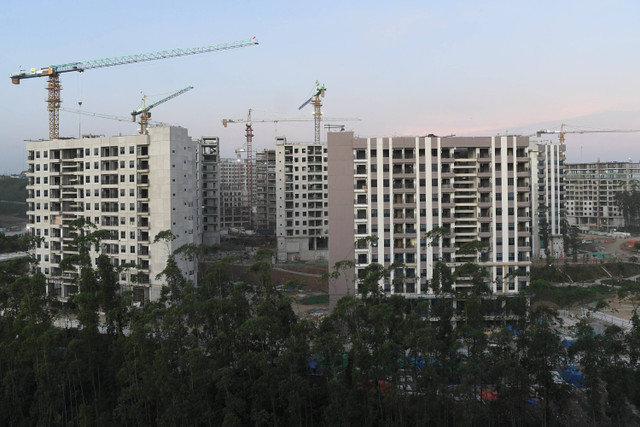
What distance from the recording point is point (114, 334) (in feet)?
53.6

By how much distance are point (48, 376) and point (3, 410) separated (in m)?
2.12

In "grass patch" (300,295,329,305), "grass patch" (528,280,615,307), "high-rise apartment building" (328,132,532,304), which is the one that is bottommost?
"grass patch" (300,295,329,305)

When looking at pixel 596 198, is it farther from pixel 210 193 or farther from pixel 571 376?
pixel 571 376

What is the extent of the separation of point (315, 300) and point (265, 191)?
76.2ft

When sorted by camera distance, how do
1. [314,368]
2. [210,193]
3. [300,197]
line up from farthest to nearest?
[300,197] < [210,193] < [314,368]

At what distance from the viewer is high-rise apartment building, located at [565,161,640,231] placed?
207 feet

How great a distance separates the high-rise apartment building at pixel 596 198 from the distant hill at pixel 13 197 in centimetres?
7410

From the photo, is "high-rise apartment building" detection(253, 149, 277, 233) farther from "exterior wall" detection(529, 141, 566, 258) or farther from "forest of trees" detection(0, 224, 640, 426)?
"forest of trees" detection(0, 224, 640, 426)

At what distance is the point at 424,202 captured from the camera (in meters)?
23.5

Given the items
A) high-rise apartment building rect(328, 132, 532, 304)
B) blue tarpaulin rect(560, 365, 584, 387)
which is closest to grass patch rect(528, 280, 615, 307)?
high-rise apartment building rect(328, 132, 532, 304)

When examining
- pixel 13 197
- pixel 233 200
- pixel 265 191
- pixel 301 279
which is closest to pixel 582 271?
pixel 301 279

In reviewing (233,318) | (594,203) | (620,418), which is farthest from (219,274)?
(594,203)

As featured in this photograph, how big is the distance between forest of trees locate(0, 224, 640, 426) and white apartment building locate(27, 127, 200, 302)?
9.97m

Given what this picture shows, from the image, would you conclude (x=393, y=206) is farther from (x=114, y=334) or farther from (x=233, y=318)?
(x=114, y=334)
